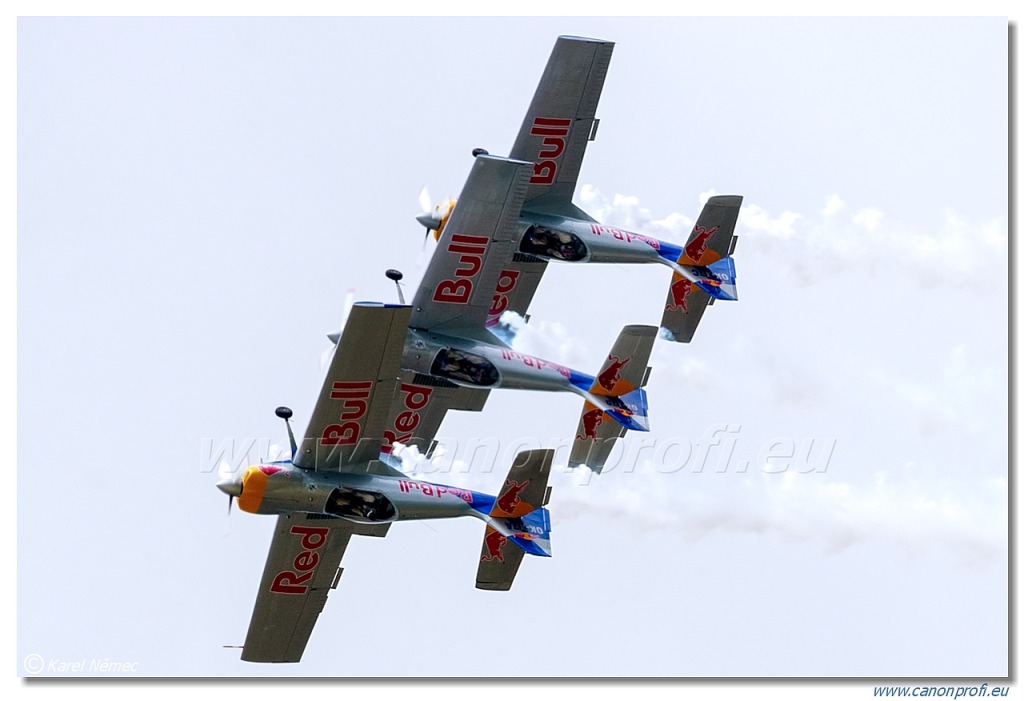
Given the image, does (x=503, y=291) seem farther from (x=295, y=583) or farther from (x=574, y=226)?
(x=295, y=583)

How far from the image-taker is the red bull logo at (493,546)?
5191cm

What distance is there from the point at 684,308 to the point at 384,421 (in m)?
9.77

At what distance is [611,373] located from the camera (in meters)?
54.7

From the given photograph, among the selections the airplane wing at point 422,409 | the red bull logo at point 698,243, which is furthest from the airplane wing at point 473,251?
the red bull logo at point 698,243

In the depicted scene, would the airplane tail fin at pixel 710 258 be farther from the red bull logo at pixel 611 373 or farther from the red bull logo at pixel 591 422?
the red bull logo at pixel 591 422

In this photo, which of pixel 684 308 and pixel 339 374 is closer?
pixel 339 374

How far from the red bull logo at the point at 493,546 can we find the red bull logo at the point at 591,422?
5.24 metres

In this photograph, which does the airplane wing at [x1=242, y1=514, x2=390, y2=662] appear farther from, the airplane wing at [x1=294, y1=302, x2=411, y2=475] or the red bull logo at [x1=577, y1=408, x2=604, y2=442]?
the red bull logo at [x1=577, y1=408, x2=604, y2=442]

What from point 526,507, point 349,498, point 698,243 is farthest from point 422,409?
point 698,243

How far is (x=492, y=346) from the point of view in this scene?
→ 176 feet

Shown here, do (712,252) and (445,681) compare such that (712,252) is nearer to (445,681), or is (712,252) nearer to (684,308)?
(684,308)

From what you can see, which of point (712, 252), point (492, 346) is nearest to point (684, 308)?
point (712, 252)

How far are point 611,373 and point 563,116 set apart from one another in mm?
6101

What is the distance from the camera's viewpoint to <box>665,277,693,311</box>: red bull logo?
5603cm
